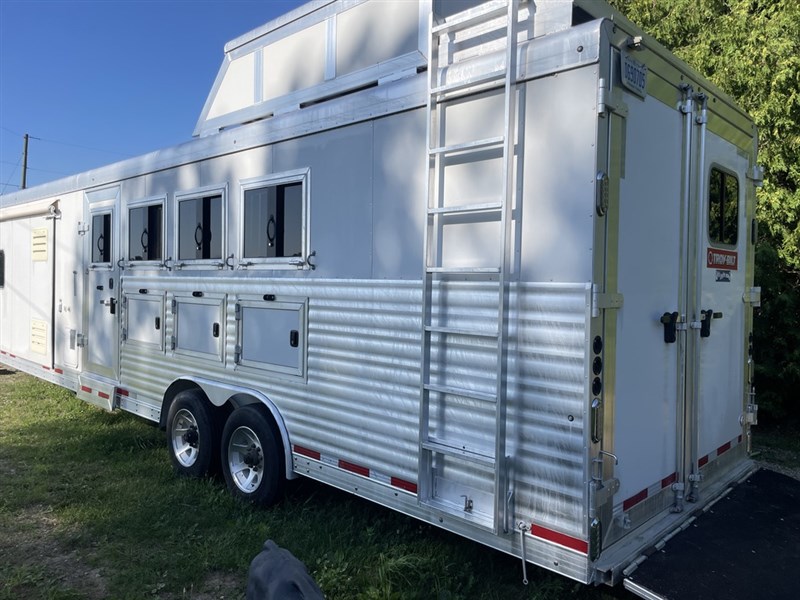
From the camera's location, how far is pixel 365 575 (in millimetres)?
3646

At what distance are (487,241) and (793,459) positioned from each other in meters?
5.01

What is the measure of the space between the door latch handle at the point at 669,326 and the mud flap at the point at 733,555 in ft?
3.21

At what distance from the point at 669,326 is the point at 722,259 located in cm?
100

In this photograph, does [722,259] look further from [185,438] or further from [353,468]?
[185,438]

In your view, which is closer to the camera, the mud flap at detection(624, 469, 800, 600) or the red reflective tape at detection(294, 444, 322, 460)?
the mud flap at detection(624, 469, 800, 600)

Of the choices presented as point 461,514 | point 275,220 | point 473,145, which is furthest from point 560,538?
point 275,220

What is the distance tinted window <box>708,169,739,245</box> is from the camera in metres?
4.05

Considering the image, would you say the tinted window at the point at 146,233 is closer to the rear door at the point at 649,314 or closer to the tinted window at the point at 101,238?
the tinted window at the point at 101,238

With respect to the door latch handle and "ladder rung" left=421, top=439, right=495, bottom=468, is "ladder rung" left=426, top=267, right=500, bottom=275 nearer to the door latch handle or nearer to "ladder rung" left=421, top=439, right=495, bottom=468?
"ladder rung" left=421, top=439, right=495, bottom=468

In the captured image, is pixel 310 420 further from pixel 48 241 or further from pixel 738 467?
pixel 48 241

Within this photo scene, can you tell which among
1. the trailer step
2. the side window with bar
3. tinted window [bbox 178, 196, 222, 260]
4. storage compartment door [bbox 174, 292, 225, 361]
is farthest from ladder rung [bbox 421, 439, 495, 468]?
tinted window [bbox 178, 196, 222, 260]

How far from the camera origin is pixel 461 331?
3.21 m

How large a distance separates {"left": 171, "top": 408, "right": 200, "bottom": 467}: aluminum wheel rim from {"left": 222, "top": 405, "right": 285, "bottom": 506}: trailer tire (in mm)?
512

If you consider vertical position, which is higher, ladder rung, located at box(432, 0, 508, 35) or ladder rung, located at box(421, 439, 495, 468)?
ladder rung, located at box(432, 0, 508, 35)
